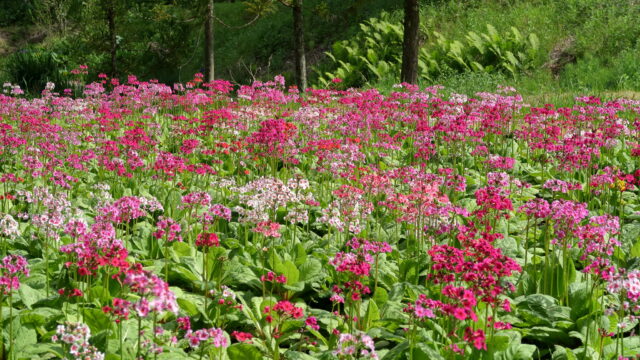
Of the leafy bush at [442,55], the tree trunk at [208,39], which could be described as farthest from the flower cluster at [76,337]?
the leafy bush at [442,55]

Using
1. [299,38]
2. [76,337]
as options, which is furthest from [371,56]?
[76,337]

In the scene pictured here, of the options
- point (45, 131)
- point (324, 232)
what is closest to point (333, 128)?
point (324, 232)

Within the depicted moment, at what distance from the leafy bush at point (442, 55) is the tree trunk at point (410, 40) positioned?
2.57 meters

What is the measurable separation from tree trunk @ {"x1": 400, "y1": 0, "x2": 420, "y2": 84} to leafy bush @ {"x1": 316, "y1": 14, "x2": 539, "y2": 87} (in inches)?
101

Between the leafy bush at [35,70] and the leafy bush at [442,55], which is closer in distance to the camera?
the leafy bush at [442,55]

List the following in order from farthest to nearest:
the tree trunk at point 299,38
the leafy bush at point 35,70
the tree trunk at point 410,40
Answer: the leafy bush at point 35,70 → the tree trunk at point 299,38 → the tree trunk at point 410,40

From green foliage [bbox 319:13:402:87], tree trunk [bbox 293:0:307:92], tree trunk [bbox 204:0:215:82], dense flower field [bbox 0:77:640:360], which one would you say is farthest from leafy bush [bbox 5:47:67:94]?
dense flower field [bbox 0:77:640:360]

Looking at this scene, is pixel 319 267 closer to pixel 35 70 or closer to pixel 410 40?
pixel 410 40

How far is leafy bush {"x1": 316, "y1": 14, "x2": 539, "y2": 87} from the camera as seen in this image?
18.8 m

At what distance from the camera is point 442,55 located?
65.0 feet

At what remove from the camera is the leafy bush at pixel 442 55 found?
1881 cm

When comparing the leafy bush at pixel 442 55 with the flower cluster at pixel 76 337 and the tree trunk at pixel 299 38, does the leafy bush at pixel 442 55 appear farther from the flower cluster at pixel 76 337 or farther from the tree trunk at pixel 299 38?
the flower cluster at pixel 76 337

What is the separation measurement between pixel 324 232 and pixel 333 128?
3087 millimetres

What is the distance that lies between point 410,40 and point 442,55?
407cm
